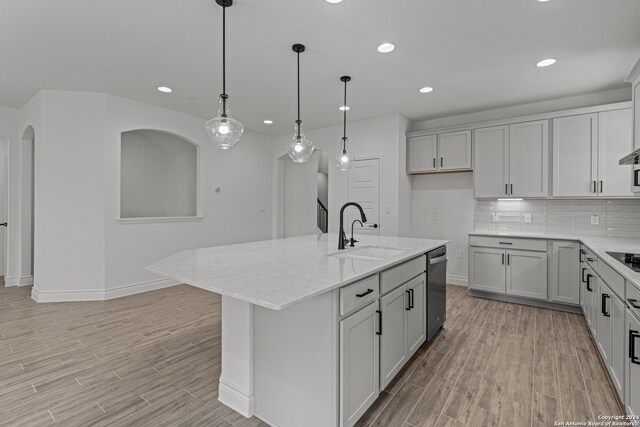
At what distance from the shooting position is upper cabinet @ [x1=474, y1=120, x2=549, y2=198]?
13.4ft

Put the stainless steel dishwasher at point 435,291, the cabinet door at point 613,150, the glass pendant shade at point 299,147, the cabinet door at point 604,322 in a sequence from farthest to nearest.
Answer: the cabinet door at point 613,150 < the glass pendant shade at point 299,147 < the stainless steel dishwasher at point 435,291 < the cabinet door at point 604,322

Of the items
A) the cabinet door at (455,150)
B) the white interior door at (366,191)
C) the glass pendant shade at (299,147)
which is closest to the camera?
the glass pendant shade at (299,147)

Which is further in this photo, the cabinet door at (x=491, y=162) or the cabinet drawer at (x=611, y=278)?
the cabinet door at (x=491, y=162)

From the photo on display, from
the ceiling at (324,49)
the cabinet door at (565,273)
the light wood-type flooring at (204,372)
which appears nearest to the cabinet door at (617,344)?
the light wood-type flooring at (204,372)

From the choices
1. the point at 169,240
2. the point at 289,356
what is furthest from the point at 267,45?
the point at 169,240

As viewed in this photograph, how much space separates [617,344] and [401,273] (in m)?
1.38

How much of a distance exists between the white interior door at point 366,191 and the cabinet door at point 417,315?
238 centimetres

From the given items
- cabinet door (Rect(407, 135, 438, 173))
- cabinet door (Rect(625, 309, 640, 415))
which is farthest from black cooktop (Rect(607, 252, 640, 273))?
cabinet door (Rect(407, 135, 438, 173))

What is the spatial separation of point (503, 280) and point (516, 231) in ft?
2.72

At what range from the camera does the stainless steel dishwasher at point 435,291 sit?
2.79 meters

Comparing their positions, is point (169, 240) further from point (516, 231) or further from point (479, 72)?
point (516, 231)

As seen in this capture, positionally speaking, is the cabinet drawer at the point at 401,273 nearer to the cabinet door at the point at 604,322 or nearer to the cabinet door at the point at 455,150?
the cabinet door at the point at 604,322

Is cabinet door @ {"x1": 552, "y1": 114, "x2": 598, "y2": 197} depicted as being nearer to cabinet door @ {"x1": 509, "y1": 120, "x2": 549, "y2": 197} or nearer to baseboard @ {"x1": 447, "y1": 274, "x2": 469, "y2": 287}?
cabinet door @ {"x1": 509, "y1": 120, "x2": 549, "y2": 197}

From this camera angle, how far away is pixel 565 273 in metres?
3.73
